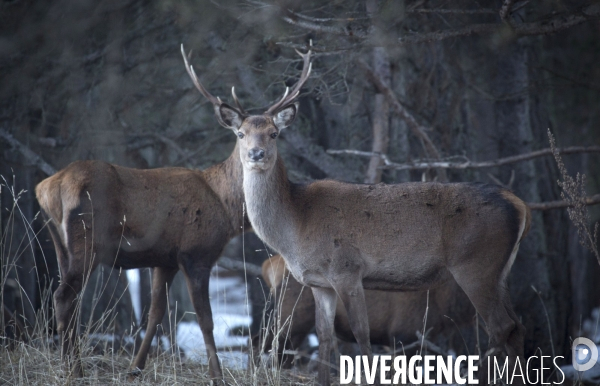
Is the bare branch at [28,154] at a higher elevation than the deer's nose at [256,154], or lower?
higher

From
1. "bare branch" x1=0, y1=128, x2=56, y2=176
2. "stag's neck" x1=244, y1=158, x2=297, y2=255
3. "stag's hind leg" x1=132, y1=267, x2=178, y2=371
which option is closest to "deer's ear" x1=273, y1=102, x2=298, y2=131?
"stag's neck" x1=244, y1=158, x2=297, y2=255

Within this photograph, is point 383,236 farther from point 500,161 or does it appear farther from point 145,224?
point 145,224

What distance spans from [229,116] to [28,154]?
3.26 meters

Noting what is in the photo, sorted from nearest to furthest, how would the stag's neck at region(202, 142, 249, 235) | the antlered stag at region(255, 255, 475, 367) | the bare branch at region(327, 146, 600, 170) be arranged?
1. the bare branch at region(327, 146, 600, 170)
2. the stag's neck at region(202, 142, 249, 235)
3. the antlered stag at region(255, 255, 475, 367)

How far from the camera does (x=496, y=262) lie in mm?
5938

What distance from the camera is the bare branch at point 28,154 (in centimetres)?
852

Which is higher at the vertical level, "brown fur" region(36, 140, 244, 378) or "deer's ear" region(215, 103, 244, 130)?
"deer's ear" region(215, 103, 244, 130)

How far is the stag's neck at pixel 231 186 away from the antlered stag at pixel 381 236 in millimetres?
749

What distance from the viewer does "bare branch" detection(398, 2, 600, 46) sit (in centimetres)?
610

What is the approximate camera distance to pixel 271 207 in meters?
6.49

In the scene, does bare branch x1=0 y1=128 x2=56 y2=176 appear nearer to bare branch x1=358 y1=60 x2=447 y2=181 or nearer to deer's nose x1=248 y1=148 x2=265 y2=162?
deer's nose x1=248 y1=148 x2=265 y2=162

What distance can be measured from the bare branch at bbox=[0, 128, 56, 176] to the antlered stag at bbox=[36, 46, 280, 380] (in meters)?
1.68

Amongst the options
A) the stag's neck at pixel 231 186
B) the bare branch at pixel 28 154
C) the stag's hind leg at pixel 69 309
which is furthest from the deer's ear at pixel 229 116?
the bare branch at pixel 28 154

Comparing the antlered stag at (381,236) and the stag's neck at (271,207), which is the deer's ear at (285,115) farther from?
the stag's neck at (271,207)
